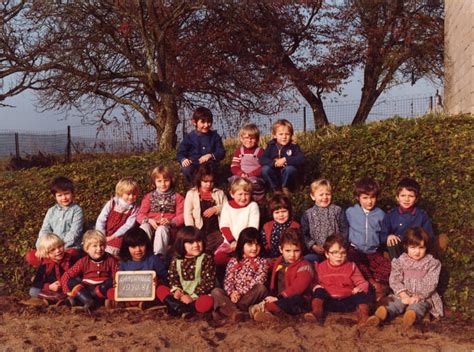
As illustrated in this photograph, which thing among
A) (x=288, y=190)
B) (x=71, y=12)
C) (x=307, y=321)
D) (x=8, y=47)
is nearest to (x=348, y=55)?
(x=71, y=12)

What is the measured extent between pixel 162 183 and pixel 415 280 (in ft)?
9.61

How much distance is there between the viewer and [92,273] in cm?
636

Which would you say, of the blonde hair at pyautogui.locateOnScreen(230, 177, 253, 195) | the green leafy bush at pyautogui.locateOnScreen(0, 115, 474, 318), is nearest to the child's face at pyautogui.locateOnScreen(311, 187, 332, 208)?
the blonde hair at pyautogui.locateOnScreen(230, 177, 253, 195)

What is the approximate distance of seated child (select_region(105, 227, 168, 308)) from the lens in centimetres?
Answer: 609

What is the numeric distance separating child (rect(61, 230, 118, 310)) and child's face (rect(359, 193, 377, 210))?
8.61 feet

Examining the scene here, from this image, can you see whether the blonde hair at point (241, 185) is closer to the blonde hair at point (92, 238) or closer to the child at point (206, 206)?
the child at point (206, 206)

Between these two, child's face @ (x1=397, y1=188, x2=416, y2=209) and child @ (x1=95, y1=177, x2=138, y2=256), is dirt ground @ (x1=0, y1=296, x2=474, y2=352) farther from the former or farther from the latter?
child @ (x1=95, y1=177, x2=138, y2=256)

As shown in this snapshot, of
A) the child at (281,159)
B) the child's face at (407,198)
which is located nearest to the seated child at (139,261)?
the child at (281,159)

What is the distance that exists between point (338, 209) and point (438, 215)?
4.08ft

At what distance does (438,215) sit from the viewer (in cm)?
673

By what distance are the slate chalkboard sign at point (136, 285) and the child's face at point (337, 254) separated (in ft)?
5.66

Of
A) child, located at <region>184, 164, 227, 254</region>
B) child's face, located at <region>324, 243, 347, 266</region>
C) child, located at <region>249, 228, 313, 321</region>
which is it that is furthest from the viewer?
child, located at <region>184, 164, 227, 254</region>

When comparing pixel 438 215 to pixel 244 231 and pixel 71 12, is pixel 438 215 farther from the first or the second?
pixel 71 12

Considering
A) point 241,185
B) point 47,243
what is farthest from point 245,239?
point 47,243
